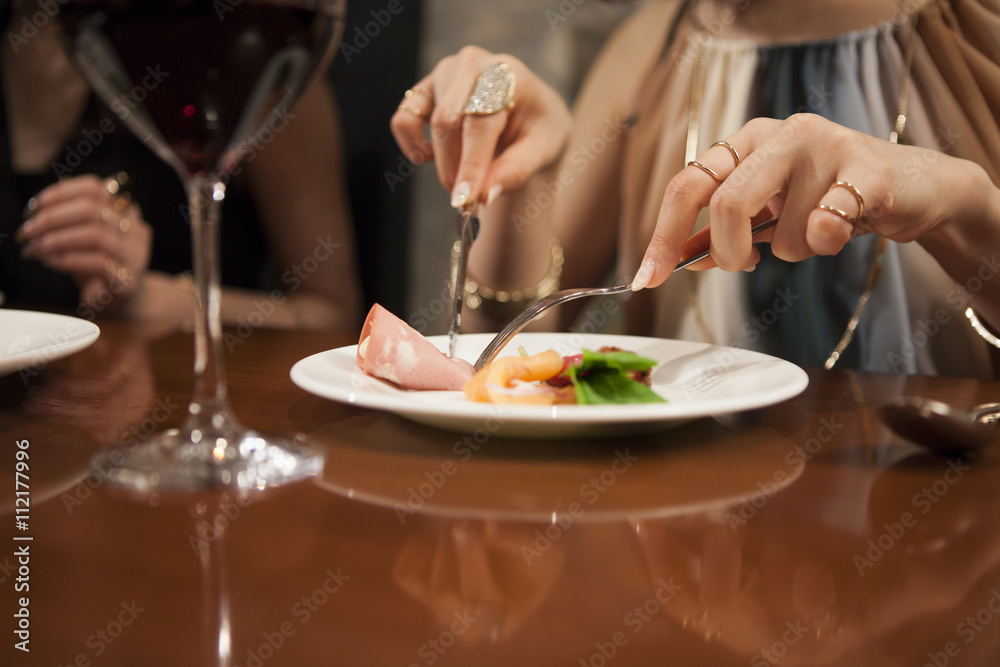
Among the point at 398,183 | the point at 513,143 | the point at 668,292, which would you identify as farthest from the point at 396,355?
the point at 398,183

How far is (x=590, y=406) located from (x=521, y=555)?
155mm

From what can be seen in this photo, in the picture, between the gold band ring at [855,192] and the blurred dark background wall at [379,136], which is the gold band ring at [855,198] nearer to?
the gold band ring at [855,192]

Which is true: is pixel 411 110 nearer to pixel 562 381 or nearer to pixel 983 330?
pixel 562 381

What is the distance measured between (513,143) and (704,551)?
3.81ft

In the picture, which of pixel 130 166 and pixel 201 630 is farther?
pixel 130 166

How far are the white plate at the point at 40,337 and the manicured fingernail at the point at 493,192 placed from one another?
625 millimetres

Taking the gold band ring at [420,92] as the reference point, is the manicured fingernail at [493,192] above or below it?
below

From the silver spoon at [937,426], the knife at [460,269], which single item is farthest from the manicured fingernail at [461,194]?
the silver spoon at [937,426]

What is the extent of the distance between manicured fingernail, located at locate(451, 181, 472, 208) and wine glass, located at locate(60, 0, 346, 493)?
0.51 m

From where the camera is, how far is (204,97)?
1.24ft

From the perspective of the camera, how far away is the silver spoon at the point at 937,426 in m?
0.48

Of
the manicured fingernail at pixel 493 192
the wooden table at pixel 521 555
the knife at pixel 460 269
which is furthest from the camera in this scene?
the manicured fingernail at pixel 493 192

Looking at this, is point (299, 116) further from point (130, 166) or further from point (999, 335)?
point (999, 335)

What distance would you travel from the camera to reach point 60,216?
1.69m
